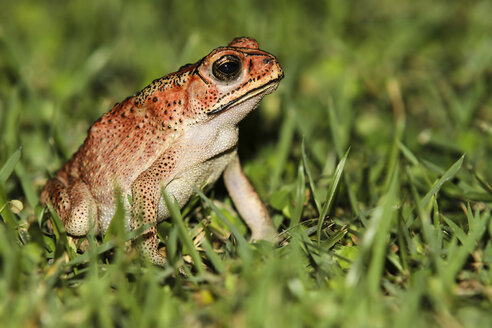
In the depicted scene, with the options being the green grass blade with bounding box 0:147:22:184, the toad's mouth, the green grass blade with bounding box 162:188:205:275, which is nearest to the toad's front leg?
the green grass blade with bounding box 162:188:205:275

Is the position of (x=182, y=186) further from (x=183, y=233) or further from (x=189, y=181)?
(x=183, y=233)

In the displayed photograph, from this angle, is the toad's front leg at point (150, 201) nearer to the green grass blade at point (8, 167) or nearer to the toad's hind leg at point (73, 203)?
the toad's hind leg at point (73, 203)

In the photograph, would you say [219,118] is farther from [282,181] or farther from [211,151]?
[282,181]

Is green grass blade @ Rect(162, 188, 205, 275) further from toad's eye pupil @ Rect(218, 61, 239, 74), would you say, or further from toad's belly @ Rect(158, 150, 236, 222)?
toad's eye pupil @ Rect(218, 61, 239, 74)

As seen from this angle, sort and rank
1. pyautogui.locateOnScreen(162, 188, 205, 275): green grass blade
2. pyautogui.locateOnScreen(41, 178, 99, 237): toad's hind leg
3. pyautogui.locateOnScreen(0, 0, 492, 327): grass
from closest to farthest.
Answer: pyautogui.locateOnScreen(0, 0, 492, 327): grass → pyautogui.locateOnScreen(162, 188, 205, 275): green grass blade → pyautogui.locateOnScreen(41, 178, 99, 237): toad's hind leg

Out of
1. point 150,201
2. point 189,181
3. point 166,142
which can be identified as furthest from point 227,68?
point 150,201

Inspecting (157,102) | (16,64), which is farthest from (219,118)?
(16,64)
